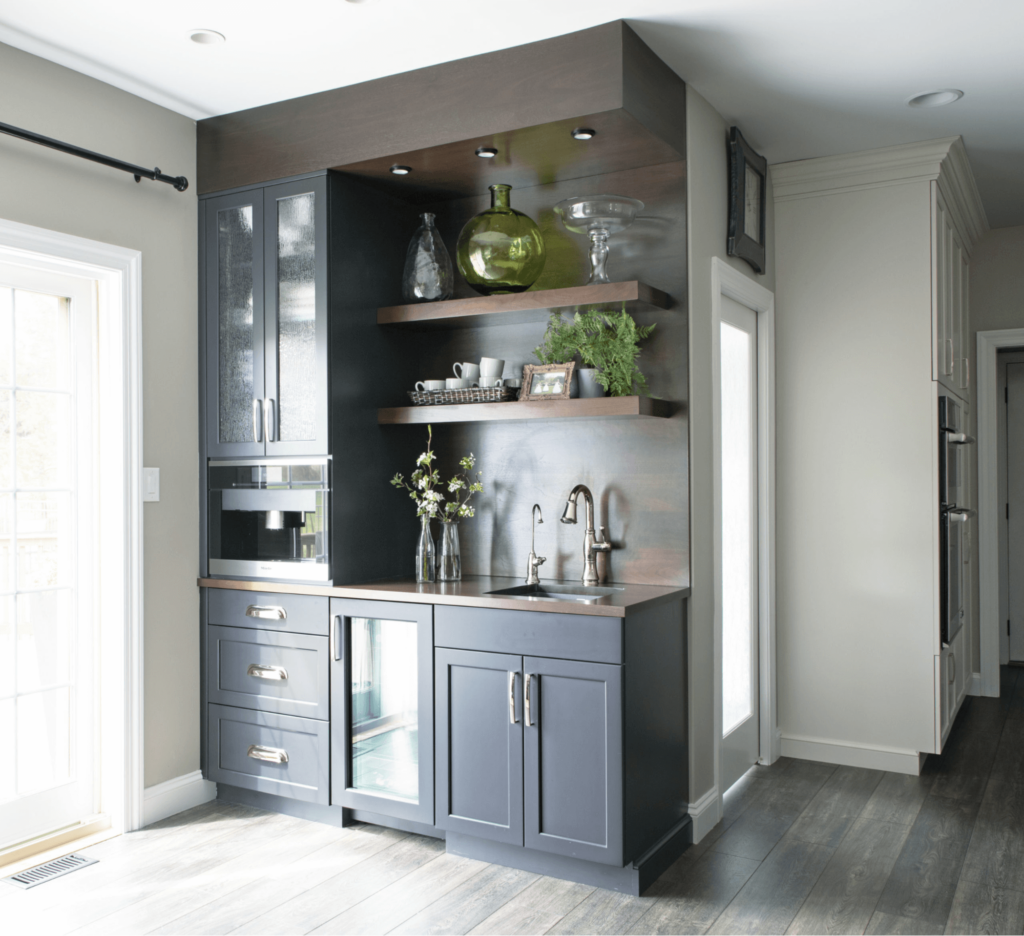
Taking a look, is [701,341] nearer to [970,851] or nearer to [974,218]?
[970,851]

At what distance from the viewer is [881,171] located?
383cm

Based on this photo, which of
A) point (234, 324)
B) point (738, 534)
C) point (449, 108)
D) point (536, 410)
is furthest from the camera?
point (738, 534)

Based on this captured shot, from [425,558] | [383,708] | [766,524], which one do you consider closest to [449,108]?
[425,558]

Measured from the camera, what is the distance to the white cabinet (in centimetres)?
376

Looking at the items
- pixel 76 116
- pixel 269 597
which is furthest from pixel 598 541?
pixel 76 116

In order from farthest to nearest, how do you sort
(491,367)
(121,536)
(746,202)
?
(746,202) < (491,367) < (121,536)

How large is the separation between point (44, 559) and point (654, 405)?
2.14 m

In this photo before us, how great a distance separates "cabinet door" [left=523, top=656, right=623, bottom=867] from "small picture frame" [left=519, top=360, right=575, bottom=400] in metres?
0.90

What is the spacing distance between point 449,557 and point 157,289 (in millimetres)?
1461

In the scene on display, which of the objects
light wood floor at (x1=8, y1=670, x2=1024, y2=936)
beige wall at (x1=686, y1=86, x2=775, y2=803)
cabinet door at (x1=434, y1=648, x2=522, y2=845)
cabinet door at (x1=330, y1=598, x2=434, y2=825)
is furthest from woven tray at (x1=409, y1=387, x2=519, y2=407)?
light wood floor at (x1=8, y1=670, x2=1024, y2=936)

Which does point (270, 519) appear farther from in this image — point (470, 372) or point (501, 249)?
point (501, 249)

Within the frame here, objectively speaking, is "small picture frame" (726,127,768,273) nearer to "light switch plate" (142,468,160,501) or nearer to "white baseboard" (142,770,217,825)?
"light switch plate" (142,468,160,501)

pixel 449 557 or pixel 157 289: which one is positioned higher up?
pixel 157 289

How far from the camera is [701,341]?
320 centimetres
